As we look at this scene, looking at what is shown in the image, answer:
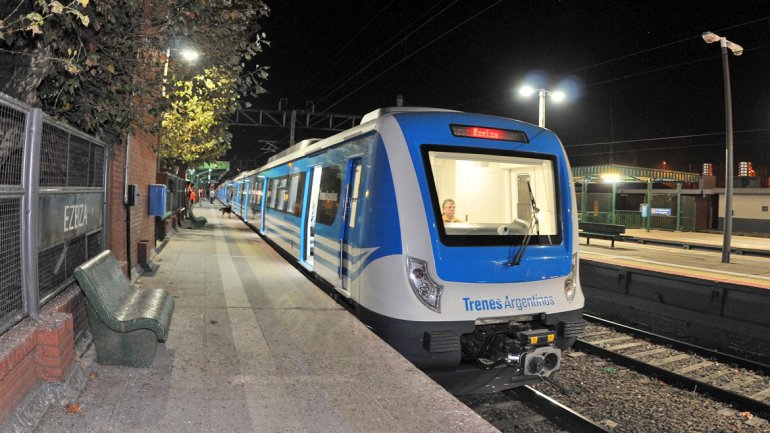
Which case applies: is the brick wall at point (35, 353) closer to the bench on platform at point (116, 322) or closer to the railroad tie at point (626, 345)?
the bench on platform at point (116, 322)

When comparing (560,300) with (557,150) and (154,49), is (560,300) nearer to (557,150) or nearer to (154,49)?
(557,150)

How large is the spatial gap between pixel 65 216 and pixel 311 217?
186 inches

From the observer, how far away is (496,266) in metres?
5.21

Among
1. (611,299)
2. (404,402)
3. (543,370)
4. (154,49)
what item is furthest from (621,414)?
(611,299)

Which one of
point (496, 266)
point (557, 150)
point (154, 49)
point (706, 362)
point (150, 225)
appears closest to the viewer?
point (496, 266)

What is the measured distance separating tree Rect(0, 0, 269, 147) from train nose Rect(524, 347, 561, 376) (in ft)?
14.1

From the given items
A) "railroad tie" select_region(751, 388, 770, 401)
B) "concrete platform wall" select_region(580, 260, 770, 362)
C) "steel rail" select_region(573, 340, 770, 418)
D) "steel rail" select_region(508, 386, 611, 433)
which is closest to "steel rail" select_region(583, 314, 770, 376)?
"railroad tie" select_region(751, 388, 770, 401)

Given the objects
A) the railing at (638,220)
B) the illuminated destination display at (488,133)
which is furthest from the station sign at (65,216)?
the railing at (638,220)

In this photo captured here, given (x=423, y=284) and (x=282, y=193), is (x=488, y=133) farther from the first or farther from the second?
(x=282, y=193)

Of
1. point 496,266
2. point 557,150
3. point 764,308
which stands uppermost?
point 557,150

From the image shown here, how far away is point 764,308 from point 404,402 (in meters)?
7.62

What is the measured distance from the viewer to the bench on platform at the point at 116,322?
414cm

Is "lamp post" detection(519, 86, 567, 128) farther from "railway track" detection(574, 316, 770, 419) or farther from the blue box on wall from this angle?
the blue box on wall

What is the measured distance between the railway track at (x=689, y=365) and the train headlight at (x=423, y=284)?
3.53 m
